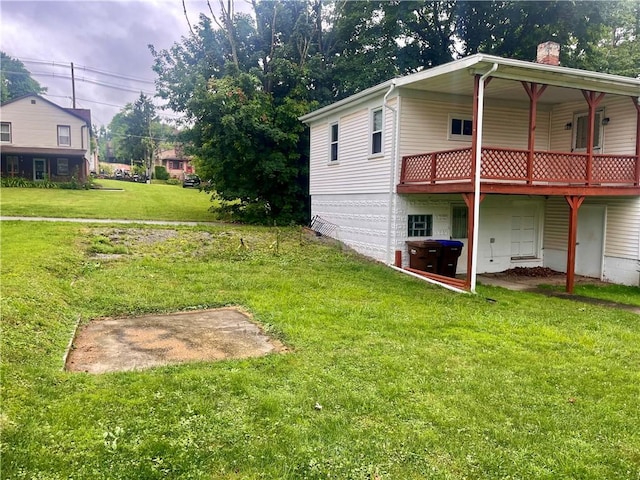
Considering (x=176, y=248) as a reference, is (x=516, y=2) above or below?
above

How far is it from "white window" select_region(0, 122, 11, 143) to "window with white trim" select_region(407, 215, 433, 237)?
3095 cm

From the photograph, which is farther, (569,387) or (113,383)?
(569,387)

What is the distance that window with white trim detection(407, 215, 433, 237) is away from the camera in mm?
12375

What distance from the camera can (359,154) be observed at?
13.8m

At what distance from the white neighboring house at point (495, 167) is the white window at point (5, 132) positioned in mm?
27068

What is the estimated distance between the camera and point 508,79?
10117mm

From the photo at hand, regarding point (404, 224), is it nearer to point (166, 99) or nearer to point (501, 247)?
point (501, 247)

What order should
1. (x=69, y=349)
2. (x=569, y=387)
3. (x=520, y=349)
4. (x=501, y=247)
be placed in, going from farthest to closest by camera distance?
1. (x=501, y=247)
2. (x=520, y=349)
3. (x=69, y=349)
4. (x=569, y=387)

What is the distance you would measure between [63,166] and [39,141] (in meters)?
2.37

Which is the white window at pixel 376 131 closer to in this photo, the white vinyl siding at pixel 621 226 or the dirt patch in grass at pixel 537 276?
the dirt patch in grass at pixel 537 276

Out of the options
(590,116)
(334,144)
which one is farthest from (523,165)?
(334,144)

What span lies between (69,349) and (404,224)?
8.80m

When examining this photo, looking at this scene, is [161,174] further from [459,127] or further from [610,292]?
[610,292]

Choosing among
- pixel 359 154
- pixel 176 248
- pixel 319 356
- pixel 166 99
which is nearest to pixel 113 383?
pixel 319 356
